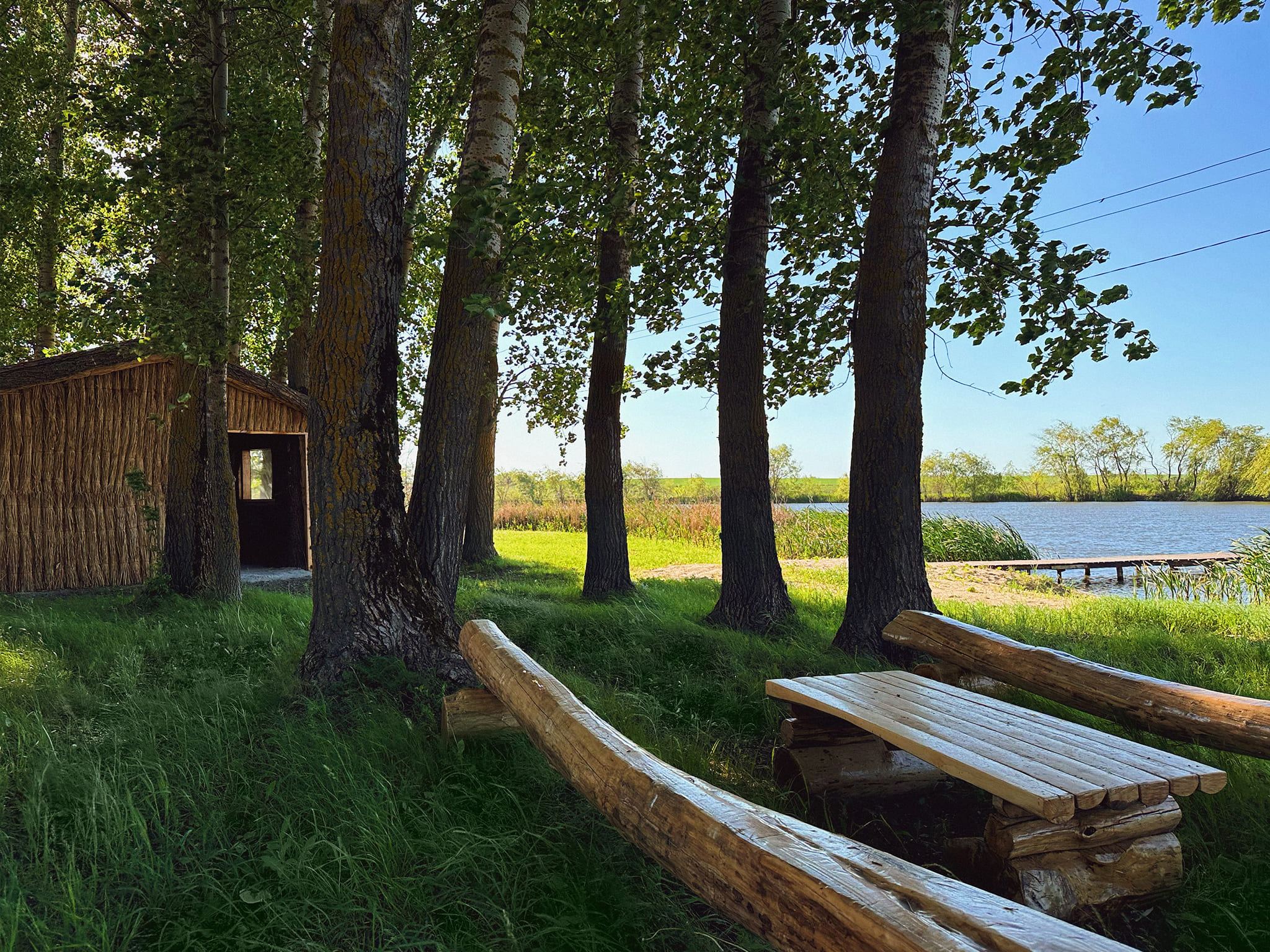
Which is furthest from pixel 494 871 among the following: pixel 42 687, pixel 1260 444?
pixel 1260 444

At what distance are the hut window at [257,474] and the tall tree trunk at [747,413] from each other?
10.9 m

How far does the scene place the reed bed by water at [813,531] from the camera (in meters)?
17.3

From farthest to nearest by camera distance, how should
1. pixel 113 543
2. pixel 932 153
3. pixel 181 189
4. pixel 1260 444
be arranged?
pixel 1260 444, pixel 113 543, pixel 181 189, pixel 932 153

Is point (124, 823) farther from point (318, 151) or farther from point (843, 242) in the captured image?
point (318, 151)

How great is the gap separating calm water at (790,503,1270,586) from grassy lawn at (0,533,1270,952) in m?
12.3

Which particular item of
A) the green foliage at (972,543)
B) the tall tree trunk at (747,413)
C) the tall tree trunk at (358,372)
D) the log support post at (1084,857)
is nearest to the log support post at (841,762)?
the log support post at (1084,857)

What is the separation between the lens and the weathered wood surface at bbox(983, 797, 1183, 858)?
2.46 meters

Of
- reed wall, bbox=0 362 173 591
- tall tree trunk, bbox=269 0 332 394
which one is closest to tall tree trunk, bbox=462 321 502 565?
tall tree trunk, bbox=269 0 332 394

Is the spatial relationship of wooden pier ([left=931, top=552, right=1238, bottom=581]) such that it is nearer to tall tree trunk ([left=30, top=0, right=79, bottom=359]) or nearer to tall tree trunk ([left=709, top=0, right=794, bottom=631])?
tall tree trunk ([left=709, top=0, right=794, bottom=631])

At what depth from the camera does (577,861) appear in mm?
2506

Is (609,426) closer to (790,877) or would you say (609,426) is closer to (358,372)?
(358,372)

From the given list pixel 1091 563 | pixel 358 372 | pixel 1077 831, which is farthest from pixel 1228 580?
pixel 358 372

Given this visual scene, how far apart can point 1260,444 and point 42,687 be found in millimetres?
59320

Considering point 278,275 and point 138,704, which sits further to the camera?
point 278,275
